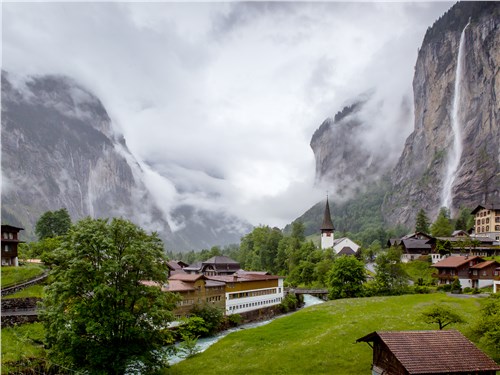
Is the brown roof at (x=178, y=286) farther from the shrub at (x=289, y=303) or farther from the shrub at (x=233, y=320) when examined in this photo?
the shrub at (x=289, y=303)

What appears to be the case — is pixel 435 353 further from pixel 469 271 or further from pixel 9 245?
pixel 9 245

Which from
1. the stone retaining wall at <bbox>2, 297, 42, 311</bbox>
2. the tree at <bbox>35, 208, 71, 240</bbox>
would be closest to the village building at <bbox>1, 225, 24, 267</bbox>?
the stone retaining wall at <bbox>2, 297, 42, 311</bbox>

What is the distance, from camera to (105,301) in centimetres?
3531

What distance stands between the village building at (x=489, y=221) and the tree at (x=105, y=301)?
113 meters

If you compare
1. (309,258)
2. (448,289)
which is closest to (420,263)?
(448,289)

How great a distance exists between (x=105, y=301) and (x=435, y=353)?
24697 mm

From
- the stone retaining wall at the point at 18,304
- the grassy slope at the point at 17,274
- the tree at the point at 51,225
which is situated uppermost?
the tree at the point at 51,225

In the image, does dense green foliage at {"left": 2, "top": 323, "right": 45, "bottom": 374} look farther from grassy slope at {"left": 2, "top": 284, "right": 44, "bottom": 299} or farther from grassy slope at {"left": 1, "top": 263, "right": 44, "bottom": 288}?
grassy slope at {"left": 1, "top": 263, "right": 44, "bottom": 288}

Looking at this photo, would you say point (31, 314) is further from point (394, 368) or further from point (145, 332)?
point (394, 368)

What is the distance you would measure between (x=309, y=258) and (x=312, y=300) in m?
25.2

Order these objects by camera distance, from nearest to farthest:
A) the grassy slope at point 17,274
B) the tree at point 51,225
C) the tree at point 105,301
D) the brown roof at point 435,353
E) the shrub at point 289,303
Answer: the brown roof at point 435,353 → the tree at point 105,301 → the grassy slope at point 17,274 → the shrub at point 289,303 → the tree at point 51,225

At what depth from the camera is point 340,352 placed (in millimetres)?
41344

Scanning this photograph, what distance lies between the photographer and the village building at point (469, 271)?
3145 inches

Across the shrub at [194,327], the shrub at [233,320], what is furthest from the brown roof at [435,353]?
the shrub at [233,320]
